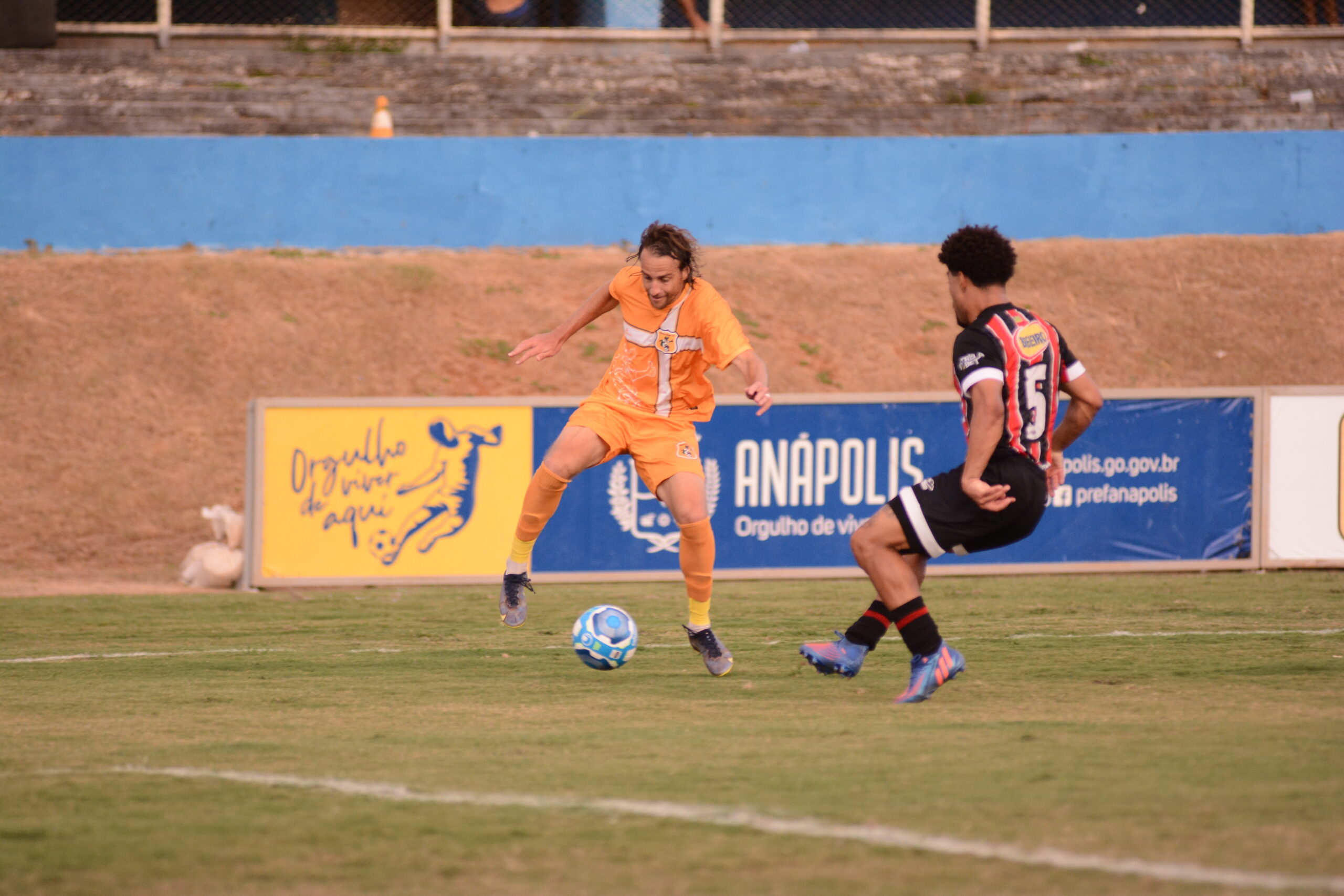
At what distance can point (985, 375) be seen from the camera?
5.44 metres

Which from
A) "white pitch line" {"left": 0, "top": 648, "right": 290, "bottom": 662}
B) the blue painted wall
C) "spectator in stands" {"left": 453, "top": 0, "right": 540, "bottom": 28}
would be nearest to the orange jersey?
"white pitch line" {"left": 0, "top": 648, "right": 290, "bottom": 662}

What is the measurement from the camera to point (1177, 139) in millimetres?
19797

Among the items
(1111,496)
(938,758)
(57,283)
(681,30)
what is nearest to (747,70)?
(681,30)

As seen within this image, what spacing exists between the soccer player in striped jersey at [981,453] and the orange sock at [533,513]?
1.74m

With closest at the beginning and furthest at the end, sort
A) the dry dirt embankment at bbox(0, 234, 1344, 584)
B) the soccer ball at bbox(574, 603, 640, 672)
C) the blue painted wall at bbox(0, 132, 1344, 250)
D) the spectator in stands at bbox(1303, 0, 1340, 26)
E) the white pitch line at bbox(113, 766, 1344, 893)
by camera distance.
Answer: the white pitch line at bbox(113, 766, 1344, 893), the soccer ball at bbox(574, 603, 640, 672), the dry dirt embankment at bbox(0, 234, 1344, 584), the blue painted wall at bbox(0, 132, 1344, 250), the spectator in stands at bbox(1303, 0, 1340, 26)

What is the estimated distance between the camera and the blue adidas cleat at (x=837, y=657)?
6.26 meters

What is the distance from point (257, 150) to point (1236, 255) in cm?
1379

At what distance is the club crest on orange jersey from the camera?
5.54 m

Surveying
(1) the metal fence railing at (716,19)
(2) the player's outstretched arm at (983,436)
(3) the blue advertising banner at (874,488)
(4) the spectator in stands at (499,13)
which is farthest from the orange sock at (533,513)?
(4) the spectator in stands at (499,13)

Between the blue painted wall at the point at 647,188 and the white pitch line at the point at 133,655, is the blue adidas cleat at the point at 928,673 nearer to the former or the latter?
the white pitch line at the point at 133,655

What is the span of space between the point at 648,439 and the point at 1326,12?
21.5 m

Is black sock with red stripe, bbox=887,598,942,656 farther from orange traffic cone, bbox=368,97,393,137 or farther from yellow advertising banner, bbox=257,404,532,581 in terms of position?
orange traffic cone, bbox=368,97,393,137

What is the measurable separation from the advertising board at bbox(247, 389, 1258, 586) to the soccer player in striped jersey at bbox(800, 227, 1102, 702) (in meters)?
4.93

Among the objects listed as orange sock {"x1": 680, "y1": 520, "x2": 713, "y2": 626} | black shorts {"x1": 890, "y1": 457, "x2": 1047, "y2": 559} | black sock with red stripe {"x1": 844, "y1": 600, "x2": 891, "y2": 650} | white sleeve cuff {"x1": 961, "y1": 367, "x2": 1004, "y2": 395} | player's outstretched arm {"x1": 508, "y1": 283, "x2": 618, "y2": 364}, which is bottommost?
black sock with red stripe {"x1": 844, "y1": 600, "x2": 891, "y2": 650}
